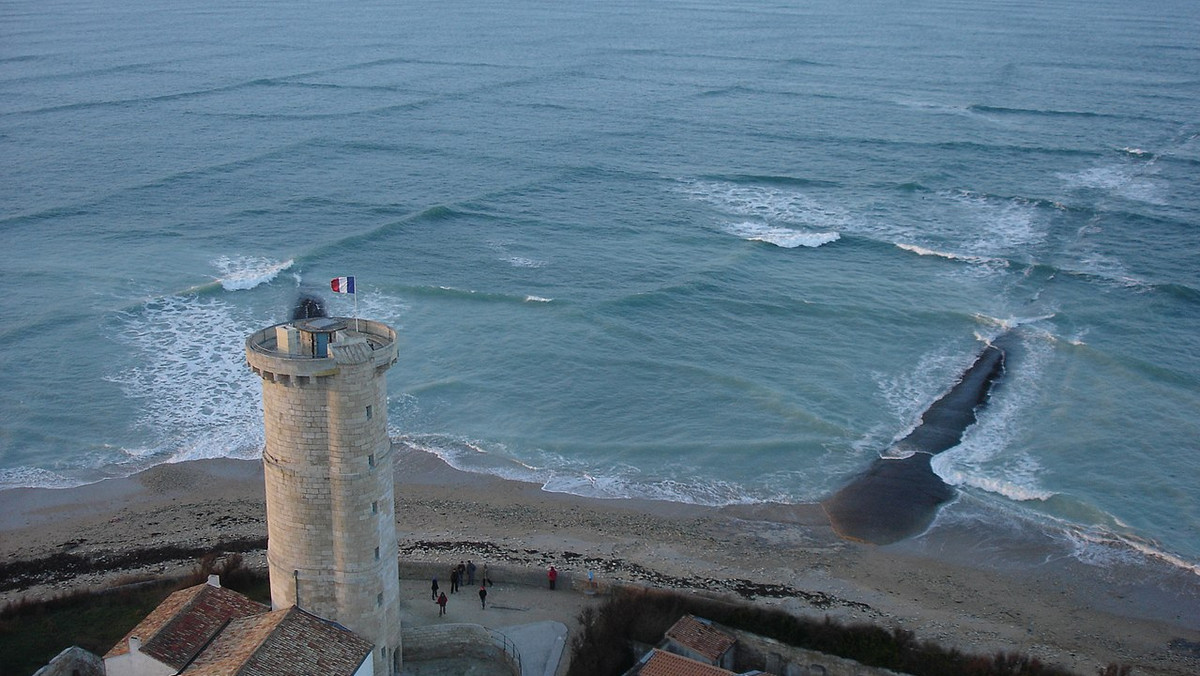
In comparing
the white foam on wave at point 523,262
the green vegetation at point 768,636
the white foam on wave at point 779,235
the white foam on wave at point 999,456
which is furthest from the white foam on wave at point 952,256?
the green vegetation at point 768,636

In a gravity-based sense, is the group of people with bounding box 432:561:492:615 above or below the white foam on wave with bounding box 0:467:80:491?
above

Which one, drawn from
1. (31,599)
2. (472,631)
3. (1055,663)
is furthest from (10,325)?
(1055,663)

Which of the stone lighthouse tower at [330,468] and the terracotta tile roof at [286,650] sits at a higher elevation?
the stone lighthouse tower at [330,468]

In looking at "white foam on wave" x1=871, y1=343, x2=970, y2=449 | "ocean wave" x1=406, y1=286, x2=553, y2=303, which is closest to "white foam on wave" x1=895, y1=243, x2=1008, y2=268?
"white foam on wave" x1=871, y1=343, x2=970, y2=449

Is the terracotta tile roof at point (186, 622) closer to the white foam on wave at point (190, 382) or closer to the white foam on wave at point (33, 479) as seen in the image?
the white foam on wave at point (33, 479)

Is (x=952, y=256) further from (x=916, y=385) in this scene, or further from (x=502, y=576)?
(x=502, y=576)

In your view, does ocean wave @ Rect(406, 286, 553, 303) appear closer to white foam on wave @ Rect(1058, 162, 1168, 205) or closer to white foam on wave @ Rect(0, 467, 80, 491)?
white foam on wave @ Rect(0, 467, 80, 491)
